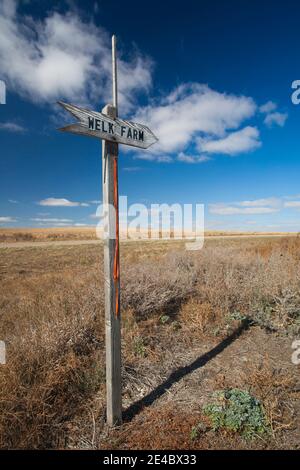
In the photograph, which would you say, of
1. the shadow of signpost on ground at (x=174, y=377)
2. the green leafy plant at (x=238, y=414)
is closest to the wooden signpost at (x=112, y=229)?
the shadow of signpost on ground at (x=174, y=377)

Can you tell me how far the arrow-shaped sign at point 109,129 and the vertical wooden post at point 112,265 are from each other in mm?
92

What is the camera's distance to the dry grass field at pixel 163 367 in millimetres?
2555

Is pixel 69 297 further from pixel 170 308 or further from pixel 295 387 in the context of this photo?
pixel 295 387

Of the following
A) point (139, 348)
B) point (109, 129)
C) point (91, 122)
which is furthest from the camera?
point (139, 348)

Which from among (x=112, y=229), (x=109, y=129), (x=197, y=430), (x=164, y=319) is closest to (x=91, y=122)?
(x=109, y=129)

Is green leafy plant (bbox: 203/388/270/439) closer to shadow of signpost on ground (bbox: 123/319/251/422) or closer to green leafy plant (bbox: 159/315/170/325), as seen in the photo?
shadow of signpost on ground (bbox: 123/319/251/422)

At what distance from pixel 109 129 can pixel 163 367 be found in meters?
3.10

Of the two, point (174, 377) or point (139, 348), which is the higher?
point (139, 348)

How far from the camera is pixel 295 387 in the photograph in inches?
128

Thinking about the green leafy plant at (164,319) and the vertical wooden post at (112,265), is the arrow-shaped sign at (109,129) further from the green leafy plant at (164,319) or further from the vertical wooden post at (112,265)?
the green leafy plant at (164,319)

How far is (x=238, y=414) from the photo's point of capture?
2639 millimetres

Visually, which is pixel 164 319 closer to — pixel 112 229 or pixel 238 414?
pixel 238 414

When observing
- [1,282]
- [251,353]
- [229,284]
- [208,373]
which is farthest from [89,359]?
[1,282]

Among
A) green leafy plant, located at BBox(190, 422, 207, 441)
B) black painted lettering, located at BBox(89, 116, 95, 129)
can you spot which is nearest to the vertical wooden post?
black painted lettering, located at BBox(89, 116, 95, 129)
